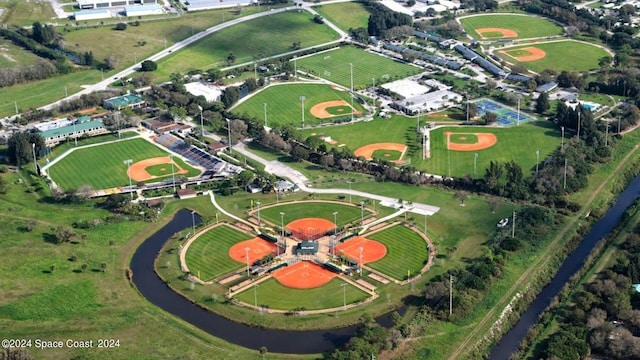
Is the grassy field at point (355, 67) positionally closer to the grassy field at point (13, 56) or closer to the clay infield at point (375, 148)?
the clay infield at point (375, 148)

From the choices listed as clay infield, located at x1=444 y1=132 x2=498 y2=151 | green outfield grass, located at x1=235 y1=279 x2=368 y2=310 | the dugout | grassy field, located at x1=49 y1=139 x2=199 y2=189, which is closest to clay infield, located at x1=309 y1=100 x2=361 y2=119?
clay infield, located at x1=444 y1=132 x2=498 y2=151

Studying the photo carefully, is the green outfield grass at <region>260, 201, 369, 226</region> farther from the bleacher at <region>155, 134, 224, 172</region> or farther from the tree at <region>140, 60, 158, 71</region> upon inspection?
the tree at <region>140, 60, 158, 71</region>

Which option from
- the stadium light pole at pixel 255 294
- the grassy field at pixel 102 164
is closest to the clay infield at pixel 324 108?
the grassy field at pixel 102 164

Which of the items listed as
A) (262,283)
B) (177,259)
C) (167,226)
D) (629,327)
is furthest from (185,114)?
(629,327)

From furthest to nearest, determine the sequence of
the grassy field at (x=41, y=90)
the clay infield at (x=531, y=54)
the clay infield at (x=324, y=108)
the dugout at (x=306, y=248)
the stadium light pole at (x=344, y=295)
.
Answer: the clay infield at (x=531, y=54) → the grassy field at (x=41, y=90) → the clay infield at (x=324, y=108) → the dugout at (x=306, y=248) → the stadium light pole at (x=344, y=295)

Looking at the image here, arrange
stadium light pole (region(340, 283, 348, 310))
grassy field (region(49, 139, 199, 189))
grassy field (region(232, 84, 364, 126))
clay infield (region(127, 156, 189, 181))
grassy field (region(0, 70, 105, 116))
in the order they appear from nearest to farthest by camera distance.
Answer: stadium light pole (region(340, 283, 348, 310)) → grassy field (region(49, 139, 199, 189)) → clay infield (region(127, 156, 189, 181)) → grassy field (region(232, 84, 364, 126)) → grassy field (region(0, 70, 105, 116))

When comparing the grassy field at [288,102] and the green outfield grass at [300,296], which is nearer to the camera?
the green outfield grass at [300,296]
